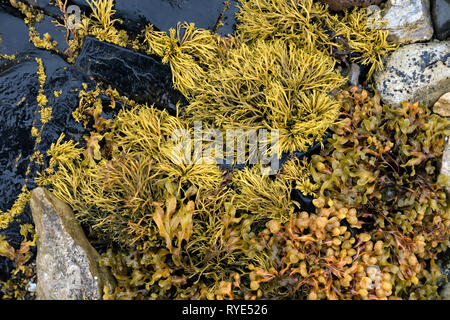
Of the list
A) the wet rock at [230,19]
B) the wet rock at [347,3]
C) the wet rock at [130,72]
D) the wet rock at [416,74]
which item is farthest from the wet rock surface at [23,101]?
the wet rock at [416,74]

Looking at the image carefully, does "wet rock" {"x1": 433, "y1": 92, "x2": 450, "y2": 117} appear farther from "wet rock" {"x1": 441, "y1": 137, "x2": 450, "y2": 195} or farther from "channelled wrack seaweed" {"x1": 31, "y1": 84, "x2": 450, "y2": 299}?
"wet rock" {"x1": 441, "y1": 137, "x2": 450, "y2": 195}

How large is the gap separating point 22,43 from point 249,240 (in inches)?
94.0

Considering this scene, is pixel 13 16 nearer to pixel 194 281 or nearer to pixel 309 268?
pixel 194 281

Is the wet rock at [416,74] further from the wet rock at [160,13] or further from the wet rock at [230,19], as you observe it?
the wet rock at [160,13]

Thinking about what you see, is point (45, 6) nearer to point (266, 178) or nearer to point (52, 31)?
point (52, 31)

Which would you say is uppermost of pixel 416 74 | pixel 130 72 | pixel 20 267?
pixel 130 72

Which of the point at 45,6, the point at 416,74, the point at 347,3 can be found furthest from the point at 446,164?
the point at 45,6

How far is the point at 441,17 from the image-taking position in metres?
2.66

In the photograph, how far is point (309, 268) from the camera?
223 cm

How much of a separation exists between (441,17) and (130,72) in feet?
8.50

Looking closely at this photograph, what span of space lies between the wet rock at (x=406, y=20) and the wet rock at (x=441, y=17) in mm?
41

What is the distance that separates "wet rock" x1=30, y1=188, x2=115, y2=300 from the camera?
2.27 meters

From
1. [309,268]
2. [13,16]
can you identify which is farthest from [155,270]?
[13,16]

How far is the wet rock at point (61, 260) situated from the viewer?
7.46ft
